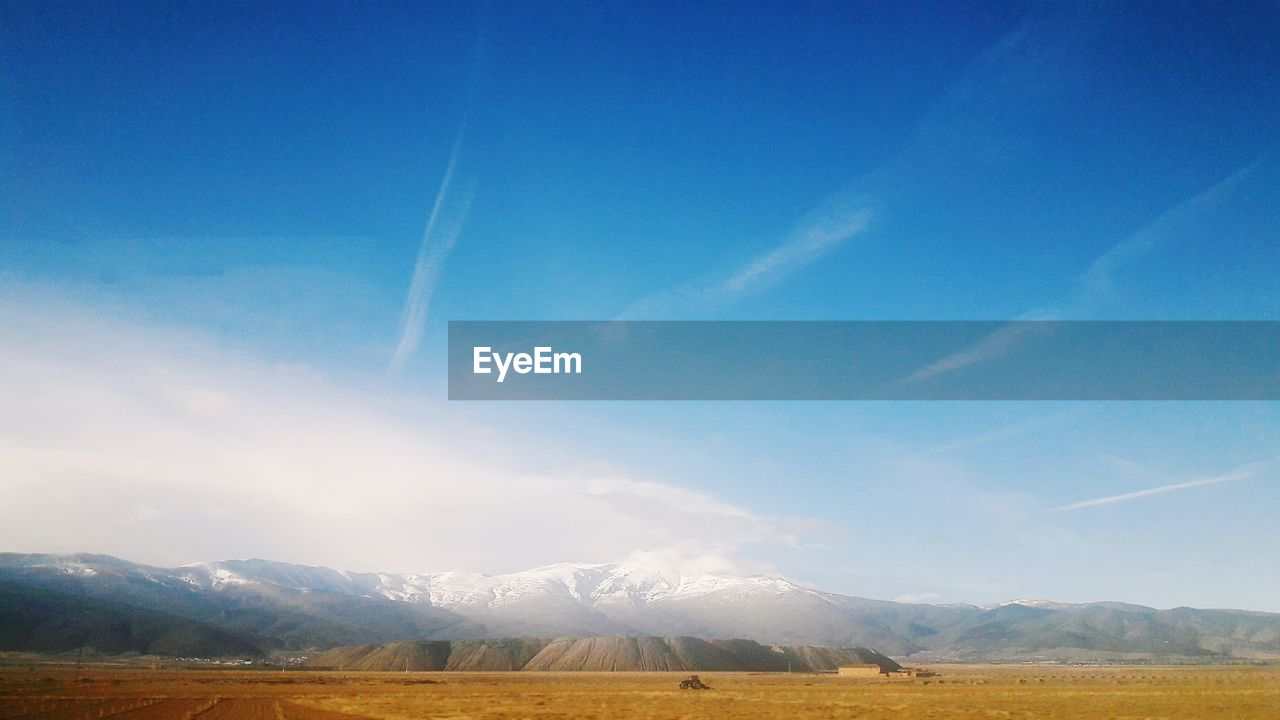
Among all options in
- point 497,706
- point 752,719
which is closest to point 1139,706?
point 752,719

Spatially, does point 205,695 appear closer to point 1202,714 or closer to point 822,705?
point 822,705

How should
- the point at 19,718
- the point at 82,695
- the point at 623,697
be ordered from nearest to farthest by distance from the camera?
1. the point at 19,718
2. the point at 82,695
3. the point at 623,697

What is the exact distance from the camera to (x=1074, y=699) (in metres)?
87.0

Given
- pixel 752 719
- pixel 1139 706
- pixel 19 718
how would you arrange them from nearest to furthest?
pixel 19 718 → pixel 752 719 → pixel 1139 706

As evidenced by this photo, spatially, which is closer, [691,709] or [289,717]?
[289,717]

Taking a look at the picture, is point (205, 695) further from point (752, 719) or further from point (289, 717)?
point (752, 719)

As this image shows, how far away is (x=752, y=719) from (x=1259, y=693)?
6848 cm

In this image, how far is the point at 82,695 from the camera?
8975 cm

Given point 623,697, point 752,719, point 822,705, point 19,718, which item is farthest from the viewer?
point 623,697

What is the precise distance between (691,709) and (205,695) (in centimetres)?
6084

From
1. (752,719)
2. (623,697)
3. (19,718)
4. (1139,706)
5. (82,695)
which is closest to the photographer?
(19,718)

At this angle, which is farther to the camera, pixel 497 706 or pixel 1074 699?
pixel 1074 699

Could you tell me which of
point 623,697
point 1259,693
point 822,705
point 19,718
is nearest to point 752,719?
point 822,705

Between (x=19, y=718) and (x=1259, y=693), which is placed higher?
(x=19, y=718)
